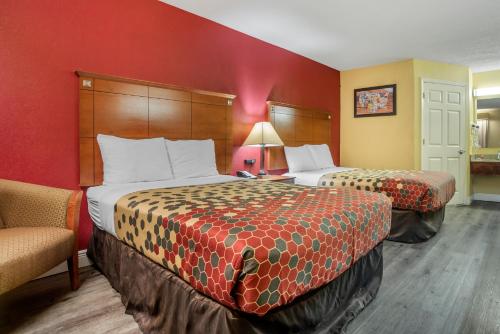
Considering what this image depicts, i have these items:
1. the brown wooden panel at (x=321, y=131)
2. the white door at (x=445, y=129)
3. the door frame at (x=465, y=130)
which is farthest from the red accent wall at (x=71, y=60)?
the white door at (x=445, y=129)

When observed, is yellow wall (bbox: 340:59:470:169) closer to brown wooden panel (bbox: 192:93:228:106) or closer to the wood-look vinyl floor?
the wood-look vinyl floor

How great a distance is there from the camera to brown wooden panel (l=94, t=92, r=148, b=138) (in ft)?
8.37

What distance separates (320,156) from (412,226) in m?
1.86

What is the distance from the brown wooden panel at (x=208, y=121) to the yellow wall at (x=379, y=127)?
3.05m

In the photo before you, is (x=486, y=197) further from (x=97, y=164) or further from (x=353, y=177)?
(x=97, y=164)

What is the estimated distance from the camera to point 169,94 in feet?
9.87

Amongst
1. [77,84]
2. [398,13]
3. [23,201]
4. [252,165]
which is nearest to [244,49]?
[252,165]

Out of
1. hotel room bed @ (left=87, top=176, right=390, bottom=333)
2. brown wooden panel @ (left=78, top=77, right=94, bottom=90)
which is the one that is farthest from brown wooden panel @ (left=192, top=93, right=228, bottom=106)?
hotel room bed @ (left=87, top=176, right=390, bottom=333)

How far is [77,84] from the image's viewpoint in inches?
97.3

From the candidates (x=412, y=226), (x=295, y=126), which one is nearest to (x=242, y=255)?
(x=412, y=226)

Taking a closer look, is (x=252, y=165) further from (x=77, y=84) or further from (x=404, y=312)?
(x=404, y=312)

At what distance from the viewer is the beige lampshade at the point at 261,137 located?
3652mm

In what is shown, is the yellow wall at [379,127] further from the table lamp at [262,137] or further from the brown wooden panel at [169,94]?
the brown wooden panel at [169,94]

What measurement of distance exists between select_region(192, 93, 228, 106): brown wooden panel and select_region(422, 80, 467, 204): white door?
3440 millimetres
